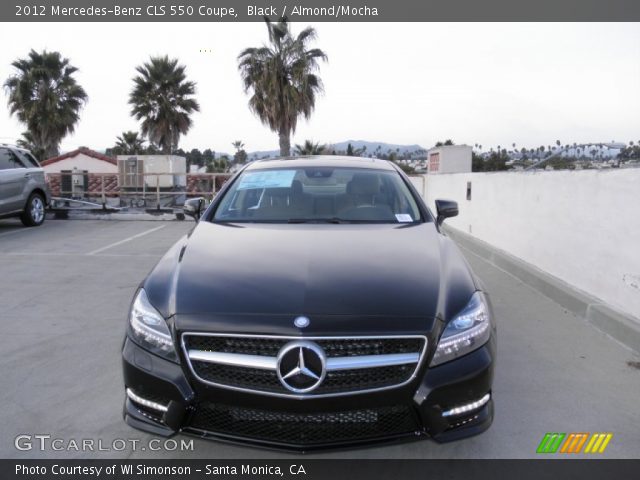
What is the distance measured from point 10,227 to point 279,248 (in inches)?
431

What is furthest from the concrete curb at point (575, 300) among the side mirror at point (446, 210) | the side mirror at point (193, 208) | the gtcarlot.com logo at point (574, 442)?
the side mirror at point (193, 208)

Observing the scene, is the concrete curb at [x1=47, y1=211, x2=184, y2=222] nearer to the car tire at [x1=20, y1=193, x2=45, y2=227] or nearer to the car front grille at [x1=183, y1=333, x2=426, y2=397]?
the car tire at [x1=20, y1=193, x2=45, y2=227]

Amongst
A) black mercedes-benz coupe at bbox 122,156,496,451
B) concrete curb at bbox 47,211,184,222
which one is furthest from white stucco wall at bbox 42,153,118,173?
black mercedes-benz coupe at bbox 122,156,496,451

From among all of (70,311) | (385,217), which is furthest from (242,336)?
(70,311)

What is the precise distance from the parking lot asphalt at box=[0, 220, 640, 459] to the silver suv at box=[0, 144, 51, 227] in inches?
186

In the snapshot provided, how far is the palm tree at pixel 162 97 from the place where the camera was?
29.2 metres

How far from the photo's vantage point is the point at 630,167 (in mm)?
4613

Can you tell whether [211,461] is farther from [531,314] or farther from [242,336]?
[531,314]

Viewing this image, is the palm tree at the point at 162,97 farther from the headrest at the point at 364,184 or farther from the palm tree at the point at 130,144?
the headrest at the point at 364,184

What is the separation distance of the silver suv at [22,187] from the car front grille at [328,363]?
1005 centimetres

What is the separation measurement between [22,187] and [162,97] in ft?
64.0

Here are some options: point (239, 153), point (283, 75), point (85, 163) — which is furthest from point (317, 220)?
point (239, 153)

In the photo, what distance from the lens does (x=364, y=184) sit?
4.14m

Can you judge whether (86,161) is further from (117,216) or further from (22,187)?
(22,187)
